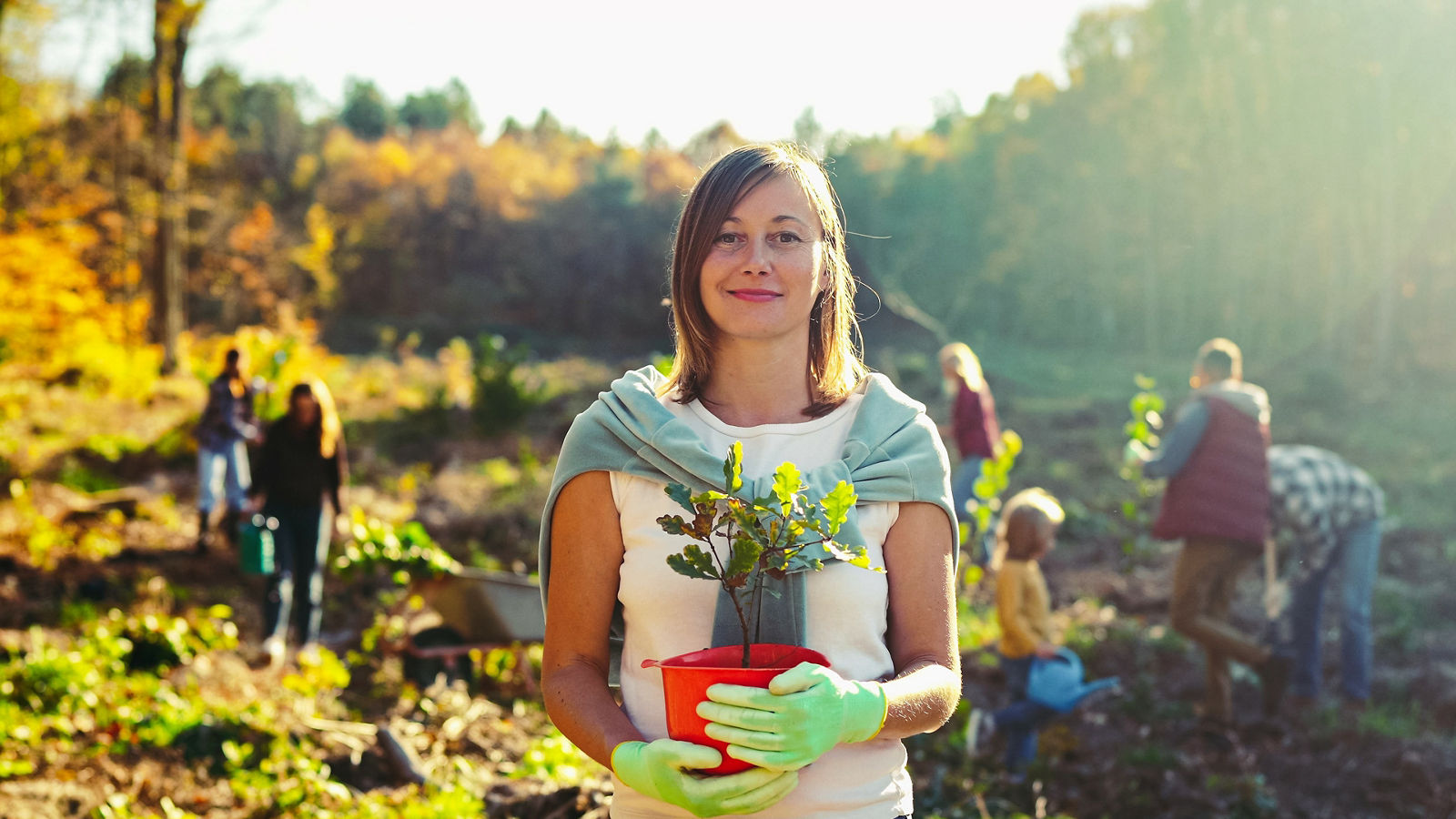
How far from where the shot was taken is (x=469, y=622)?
15.6 ft

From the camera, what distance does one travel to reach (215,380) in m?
7.36

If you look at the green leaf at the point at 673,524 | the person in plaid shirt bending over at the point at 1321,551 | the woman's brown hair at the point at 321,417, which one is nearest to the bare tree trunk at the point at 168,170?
the woman's brown hair at the point at 321,417

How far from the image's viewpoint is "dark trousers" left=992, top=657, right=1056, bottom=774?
433 cm

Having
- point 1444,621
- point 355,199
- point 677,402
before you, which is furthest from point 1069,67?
point 677,402

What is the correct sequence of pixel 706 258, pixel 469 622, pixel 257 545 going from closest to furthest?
pixel 706 258 < pixel 469 622 < pixel 257 545

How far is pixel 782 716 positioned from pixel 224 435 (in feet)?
23.4

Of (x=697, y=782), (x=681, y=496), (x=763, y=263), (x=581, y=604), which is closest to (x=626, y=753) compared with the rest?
(x=697, y=782)

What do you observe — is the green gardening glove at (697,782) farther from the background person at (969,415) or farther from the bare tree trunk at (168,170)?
the bare tree trunk at (168,170)

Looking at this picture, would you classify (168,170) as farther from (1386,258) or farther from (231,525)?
(1386,258)

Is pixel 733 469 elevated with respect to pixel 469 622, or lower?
elevated

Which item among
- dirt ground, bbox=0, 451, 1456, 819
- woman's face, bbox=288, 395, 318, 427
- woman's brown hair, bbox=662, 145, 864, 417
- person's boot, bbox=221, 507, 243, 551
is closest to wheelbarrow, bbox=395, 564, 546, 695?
dirt ground, bbox=0, 451, 1456, 819

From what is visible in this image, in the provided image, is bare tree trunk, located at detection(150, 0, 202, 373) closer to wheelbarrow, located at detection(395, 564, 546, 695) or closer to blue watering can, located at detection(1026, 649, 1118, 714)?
wheelbarrow, located at detection(395, 564, 546, 695)

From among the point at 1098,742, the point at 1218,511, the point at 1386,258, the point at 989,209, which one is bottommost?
the point at 1098,742

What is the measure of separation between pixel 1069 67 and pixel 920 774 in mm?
30571
